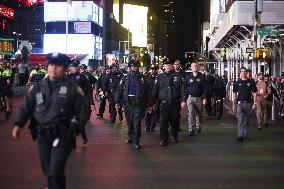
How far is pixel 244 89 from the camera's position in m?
14.6

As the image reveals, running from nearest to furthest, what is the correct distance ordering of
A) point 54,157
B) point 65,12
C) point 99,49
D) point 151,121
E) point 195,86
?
point 54,157
point 195,86
point 151,121
point 65,12
point 99,49

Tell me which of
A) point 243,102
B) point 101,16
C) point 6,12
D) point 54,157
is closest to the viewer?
point 54,157

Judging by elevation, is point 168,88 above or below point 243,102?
above

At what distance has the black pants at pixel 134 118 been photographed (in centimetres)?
1295

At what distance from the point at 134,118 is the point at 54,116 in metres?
6.38

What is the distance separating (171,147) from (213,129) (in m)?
4.80

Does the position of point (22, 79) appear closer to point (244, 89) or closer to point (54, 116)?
point (244, 89)

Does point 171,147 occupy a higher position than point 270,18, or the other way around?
point 270,18

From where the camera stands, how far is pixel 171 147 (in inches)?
521

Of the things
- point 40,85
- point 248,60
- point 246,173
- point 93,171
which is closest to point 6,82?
point 93,171

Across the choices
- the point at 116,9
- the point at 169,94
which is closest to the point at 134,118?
the point at 169,94

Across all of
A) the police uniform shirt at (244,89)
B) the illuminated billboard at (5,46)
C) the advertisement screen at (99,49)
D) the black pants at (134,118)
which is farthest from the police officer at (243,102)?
the advertisement screen at (99,49)

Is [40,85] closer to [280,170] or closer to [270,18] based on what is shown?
[280,170]

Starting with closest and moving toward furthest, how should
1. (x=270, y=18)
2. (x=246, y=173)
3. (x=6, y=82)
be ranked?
(x=246, y=173) → (x=6, y=82) → (x=270, y=18)
